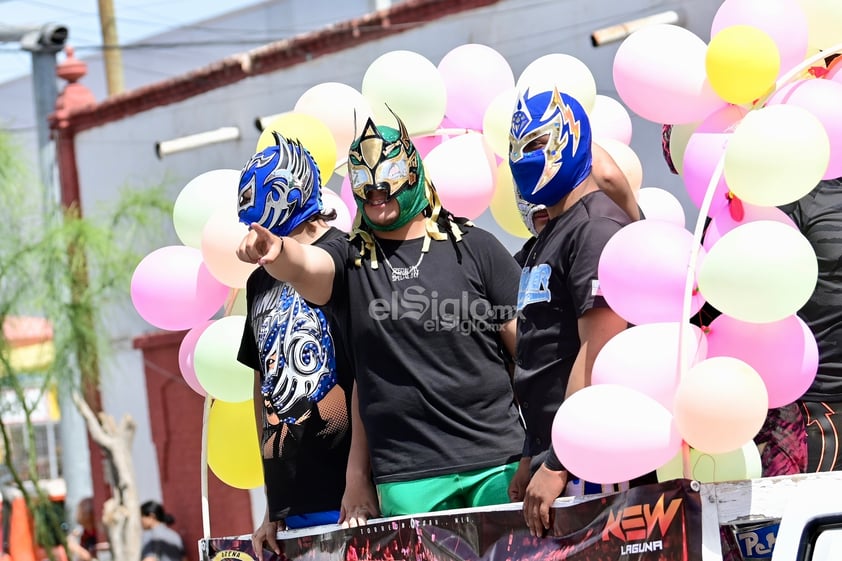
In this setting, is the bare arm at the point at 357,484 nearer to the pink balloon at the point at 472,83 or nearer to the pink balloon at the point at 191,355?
the pink balloon at the point at 191,355

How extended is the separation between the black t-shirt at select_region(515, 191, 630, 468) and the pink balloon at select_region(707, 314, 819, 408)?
1.12ft

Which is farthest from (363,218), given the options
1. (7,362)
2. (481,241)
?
(7,362)

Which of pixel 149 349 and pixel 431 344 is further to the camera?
pixel 149 349

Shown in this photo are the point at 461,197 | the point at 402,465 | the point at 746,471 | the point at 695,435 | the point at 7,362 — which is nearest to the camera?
the point at 695,435

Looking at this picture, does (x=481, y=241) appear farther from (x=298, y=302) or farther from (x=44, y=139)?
(x=44, y=139)

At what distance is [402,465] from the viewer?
12.3ft

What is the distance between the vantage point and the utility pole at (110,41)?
21.8 meters

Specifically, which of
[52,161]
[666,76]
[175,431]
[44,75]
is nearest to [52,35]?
[44,75]

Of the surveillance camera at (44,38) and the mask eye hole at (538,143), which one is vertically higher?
the surveillance camera at (44,38)

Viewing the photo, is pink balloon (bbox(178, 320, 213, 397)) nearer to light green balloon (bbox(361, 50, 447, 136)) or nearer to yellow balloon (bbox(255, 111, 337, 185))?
yellow balloon (bbox(255, 111, 337, 185))

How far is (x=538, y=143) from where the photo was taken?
349cm

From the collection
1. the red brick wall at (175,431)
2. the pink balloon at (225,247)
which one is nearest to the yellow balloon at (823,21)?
the pink balloon at (225,247)

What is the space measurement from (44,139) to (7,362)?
3454 millimetres

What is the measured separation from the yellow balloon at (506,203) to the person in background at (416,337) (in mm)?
950
